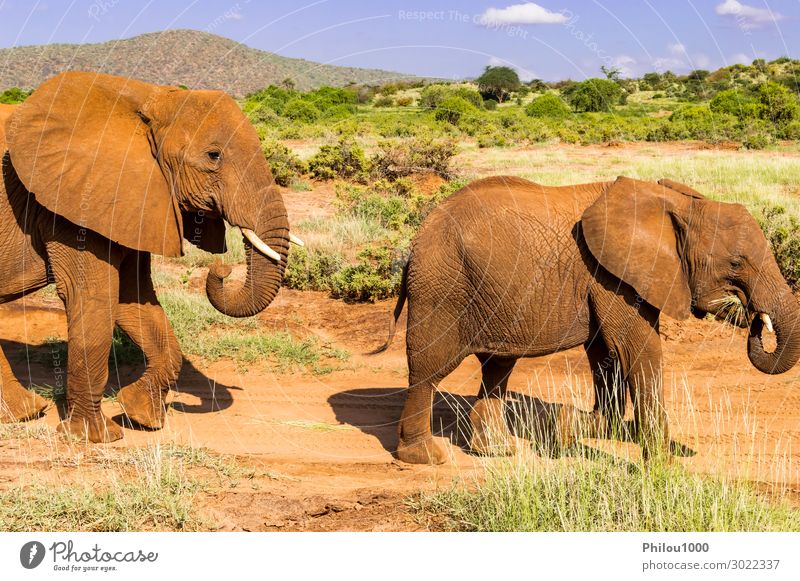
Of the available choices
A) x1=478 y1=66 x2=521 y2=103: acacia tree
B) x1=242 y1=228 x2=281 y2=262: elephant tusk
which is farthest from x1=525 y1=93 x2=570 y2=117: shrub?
x1=242 y1=228 x2=281 y2=262: elephant tusk

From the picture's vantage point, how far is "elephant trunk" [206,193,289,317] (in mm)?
7094

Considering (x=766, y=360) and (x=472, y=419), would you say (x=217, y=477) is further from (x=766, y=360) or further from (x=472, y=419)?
(x=766, y=360)

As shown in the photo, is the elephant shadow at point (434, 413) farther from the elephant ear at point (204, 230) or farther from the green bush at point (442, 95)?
the green bush at point (442, 95)

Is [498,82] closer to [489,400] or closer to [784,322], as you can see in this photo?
[489,400]

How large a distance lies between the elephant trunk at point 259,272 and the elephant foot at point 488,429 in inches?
81.1

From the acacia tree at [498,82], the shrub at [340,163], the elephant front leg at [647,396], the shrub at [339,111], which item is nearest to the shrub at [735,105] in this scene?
the acacia tree at [498,82]

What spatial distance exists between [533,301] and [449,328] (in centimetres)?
71

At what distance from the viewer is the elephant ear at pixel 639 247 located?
23.2 ft

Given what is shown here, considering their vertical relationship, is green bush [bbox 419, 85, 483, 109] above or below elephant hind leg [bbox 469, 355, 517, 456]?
above

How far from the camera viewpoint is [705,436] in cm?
810

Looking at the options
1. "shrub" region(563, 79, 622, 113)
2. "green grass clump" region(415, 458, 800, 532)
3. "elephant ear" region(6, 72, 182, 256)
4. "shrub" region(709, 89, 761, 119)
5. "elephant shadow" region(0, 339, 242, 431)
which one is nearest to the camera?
"green grass clump" region(415, 458, 800, 532)

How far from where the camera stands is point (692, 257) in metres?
7.15

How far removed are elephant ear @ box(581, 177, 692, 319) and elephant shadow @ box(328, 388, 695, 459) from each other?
125cm

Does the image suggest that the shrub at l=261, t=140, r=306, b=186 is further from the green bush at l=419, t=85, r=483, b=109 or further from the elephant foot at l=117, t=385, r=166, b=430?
the elephant foot at l=117, t=385, r=166, b=430
